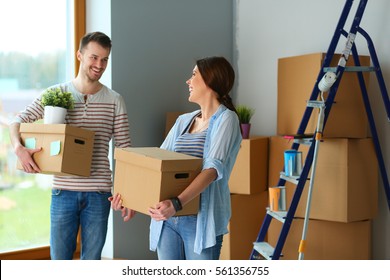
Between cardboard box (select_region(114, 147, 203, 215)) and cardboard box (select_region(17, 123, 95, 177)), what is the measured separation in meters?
0.28

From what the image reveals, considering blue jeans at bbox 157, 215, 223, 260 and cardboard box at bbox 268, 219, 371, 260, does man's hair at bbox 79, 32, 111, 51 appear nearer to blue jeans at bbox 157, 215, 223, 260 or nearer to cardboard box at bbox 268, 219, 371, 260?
blue jeans at bbox 157, 215, 223, 260

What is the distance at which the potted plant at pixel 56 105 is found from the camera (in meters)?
2.59

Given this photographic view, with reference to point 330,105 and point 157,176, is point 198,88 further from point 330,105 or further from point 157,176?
point 330,105

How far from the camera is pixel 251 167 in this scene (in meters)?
3.84

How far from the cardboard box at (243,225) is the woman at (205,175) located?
156cm

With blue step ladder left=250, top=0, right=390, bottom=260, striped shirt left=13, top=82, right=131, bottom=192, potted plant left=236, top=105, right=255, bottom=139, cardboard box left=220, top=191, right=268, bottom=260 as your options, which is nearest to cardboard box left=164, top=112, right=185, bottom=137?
potted plant left=236, top=105, right=255, bottom=139

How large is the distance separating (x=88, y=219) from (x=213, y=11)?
2188 millimetres

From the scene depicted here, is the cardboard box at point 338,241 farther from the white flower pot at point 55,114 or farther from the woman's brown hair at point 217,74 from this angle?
the white flower pot at point 55,114

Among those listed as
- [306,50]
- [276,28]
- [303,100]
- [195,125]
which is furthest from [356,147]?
[195,125]

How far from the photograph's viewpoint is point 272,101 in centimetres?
422

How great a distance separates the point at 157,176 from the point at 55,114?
60 cm

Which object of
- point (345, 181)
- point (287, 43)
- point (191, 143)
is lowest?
point (345, 181)

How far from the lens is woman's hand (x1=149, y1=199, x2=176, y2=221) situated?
85.0 inches

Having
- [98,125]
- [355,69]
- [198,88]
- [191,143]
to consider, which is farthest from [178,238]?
[355,69]
